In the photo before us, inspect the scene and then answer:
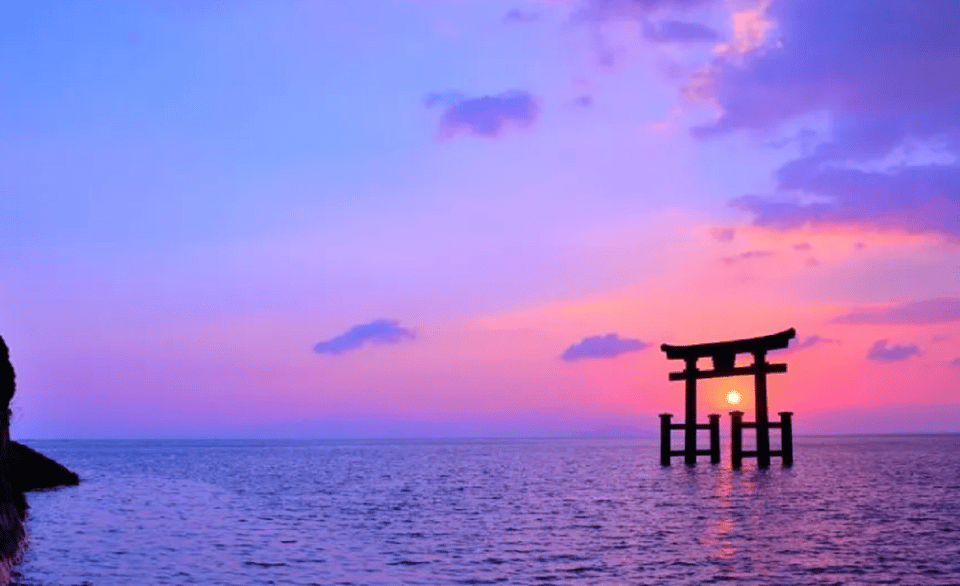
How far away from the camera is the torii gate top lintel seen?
43000 millimetres

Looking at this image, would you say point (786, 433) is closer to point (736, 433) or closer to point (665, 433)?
point (736, 433)

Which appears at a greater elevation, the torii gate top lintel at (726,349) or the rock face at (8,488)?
the torii gate top lintel at (726,349)

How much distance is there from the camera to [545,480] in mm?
Answer: 55000

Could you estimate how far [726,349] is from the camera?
4538cm

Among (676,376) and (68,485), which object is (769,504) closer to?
(676,376)

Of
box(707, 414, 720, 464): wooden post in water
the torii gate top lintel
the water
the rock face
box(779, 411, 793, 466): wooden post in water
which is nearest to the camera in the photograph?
the rock face

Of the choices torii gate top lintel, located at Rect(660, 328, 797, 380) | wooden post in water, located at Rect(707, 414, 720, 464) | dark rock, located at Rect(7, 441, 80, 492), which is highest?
torii gate top lintel, located at Rect(660, 328, 797, 380)

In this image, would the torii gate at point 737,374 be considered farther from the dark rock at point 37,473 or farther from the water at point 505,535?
the dark rock at point 37,473

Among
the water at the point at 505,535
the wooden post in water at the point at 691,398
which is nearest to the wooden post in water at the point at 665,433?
the wooden post in water at the point at 691,398

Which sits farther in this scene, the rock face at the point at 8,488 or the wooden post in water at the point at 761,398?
the wooden post in water at the point at 761,398

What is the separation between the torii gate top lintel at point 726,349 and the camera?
1693 inches

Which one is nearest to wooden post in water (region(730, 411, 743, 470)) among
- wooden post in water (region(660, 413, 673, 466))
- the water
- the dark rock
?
the water

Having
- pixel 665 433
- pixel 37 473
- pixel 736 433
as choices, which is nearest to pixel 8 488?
pixel 37 473

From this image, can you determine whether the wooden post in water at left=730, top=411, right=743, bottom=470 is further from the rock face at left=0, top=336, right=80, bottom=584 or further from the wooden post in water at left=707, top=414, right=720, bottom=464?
the rock face at left=0, top=336, right=80, bottom=584
